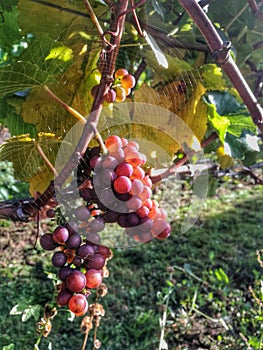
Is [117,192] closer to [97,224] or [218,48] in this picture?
[97,224]

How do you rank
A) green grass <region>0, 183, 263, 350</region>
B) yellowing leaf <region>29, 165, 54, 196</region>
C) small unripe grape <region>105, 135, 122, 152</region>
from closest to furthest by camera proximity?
small unripe grape <region>105, 135, 122, 152</region> → yellowing leaf <region>29, 165, 54, 196</region> → green grass <region>0, 183, 263, 350</region>

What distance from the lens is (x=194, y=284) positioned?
146cm

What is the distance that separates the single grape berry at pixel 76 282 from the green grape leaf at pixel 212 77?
0.33 meters

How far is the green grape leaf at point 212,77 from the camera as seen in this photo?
2.10 ft

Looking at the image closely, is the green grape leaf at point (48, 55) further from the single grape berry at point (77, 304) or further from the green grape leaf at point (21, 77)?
the single grape berry at point (77, 304)

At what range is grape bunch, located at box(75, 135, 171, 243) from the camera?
0.46m

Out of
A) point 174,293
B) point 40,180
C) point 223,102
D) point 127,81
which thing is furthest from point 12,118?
point 174,293

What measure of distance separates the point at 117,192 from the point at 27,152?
149 millimetres

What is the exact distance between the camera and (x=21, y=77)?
1.57ft

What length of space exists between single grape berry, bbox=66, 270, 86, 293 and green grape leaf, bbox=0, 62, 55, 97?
0.20 metres

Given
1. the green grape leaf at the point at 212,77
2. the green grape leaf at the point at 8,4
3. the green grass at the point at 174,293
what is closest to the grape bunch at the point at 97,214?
the green grape leaf at the point at 212,77

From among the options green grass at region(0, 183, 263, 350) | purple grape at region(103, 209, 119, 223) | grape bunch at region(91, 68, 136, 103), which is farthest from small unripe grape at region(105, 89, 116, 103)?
green grass at region(0, 183, 263, 350)

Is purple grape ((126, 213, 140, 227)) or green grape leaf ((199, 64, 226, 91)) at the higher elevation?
green grape leaf ((199, 64, 226, 91))

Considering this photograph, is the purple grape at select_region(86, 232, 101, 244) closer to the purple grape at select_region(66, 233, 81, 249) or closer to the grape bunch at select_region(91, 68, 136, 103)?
the purple grape at select_region(66, 233, 81, 249)
